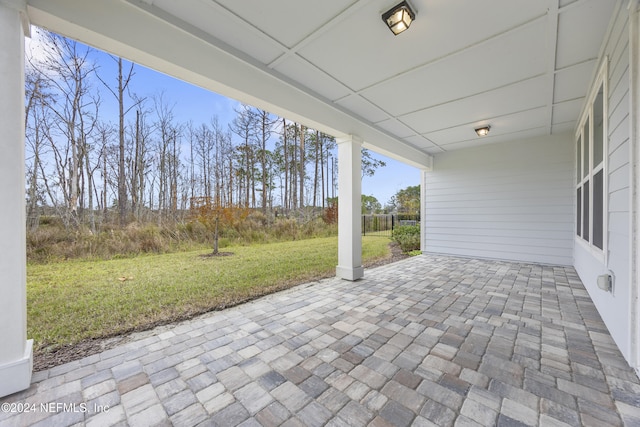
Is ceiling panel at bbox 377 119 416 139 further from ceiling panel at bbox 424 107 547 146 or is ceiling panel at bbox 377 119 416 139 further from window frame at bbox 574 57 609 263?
window frame at bbox 574 57 609 263

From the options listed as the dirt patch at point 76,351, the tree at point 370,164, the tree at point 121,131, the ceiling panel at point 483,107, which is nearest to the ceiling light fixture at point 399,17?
the ceiling panel at point 483,107

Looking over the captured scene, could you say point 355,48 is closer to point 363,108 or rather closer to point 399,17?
point 399,17

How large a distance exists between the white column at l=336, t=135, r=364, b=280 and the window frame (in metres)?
2.69

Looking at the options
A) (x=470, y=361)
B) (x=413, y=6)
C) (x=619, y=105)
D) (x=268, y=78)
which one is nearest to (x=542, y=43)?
(x=619, y=105)

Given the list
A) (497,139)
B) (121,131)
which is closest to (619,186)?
(497,139)

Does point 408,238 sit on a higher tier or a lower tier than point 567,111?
lower

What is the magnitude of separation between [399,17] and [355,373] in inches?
104

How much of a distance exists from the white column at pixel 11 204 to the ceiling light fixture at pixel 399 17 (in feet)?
7.80

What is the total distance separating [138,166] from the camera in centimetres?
611

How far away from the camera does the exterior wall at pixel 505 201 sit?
4.83 meters

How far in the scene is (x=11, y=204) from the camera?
146 centimetres

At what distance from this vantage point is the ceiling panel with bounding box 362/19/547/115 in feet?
7.47

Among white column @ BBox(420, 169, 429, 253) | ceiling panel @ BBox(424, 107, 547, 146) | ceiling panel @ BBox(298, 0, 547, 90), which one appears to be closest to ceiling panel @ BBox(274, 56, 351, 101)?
ceiling panel @ BBox(298, 0, 547, 90)

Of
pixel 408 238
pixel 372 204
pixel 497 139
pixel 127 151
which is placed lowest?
pixel 408 238
